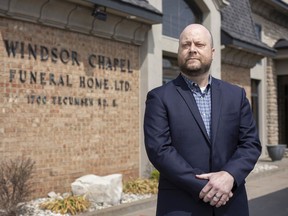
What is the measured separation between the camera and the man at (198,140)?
2.43 meters

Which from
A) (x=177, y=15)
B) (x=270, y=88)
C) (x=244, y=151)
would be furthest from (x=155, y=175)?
(x=270, y=88)

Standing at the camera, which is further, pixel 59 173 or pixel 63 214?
pixel 59 173

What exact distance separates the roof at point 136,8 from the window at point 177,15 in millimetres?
1670

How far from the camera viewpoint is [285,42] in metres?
18.8

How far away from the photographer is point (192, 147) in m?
2.53

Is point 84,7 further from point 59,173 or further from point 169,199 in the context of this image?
point 169,199

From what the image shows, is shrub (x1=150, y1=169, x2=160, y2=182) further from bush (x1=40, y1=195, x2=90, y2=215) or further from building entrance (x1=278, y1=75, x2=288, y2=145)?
building entrance (x1=278, y1=75, x2=288, y2=145)

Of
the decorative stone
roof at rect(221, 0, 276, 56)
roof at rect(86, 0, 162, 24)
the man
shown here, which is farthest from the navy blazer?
roof at rect(221, 0, 276, 56)

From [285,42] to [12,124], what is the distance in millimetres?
14472

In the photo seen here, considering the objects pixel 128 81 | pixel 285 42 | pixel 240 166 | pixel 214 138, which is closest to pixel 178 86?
pixel 214 138

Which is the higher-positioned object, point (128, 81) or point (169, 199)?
point (128, 81)

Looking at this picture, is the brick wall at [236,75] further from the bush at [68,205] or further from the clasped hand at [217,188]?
the clasped hand at [217,188]

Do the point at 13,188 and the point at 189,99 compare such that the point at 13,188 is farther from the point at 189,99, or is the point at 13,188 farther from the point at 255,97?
the point at 255,97

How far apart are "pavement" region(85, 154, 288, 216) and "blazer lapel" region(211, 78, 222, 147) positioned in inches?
175
